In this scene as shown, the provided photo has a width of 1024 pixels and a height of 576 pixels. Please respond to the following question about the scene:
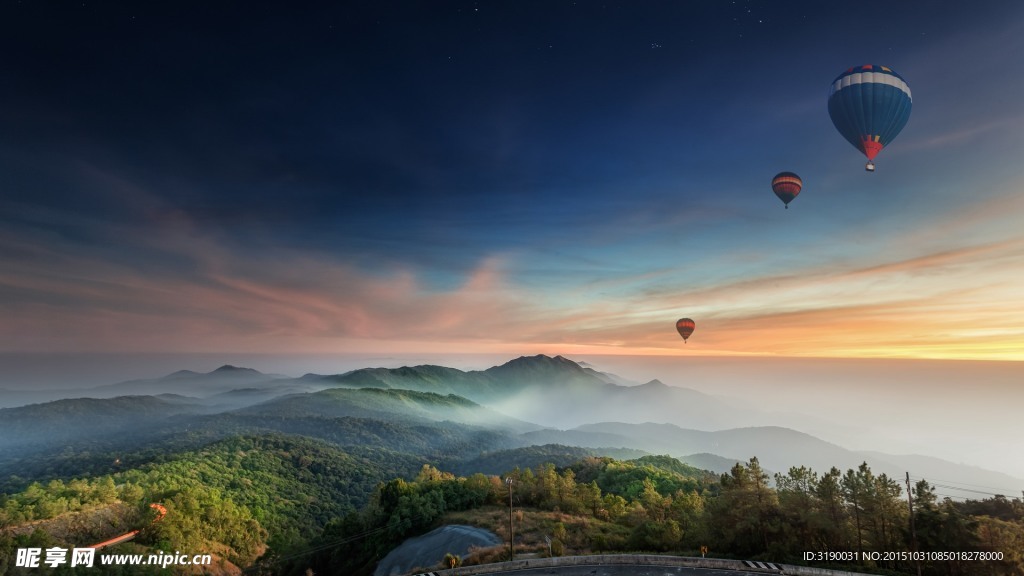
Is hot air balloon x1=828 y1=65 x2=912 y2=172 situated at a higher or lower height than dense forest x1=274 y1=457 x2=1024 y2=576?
higher

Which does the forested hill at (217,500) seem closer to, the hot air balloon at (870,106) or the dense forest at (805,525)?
the dense forest at (805,525)

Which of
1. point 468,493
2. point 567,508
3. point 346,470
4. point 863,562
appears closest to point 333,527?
point 468,493

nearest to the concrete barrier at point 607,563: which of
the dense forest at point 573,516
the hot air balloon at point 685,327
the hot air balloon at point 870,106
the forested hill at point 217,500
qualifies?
the dense forest at point 573,516

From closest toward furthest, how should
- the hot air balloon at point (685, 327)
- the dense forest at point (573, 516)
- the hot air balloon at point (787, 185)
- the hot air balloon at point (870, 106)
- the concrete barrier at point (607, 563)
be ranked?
the concrete barrier at point (607, 563)
the dense forest at point (573, 516)
the hot air balloon at point (870, 106)
the hot air balloon at point (787, 185)
the hot air balloon at point (685, 327)

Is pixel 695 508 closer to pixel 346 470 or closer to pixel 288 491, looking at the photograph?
pixel 288 491

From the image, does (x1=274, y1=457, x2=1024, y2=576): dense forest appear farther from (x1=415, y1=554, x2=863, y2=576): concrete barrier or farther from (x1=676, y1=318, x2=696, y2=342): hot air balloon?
(x1=676, y1=318, x2=696, y2=342): hot air balloon

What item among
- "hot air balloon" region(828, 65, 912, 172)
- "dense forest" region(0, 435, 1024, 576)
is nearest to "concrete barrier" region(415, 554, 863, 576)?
"dense forest" region(0, 435, 1024, 576)

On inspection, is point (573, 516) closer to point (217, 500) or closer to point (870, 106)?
point (870, 106)
